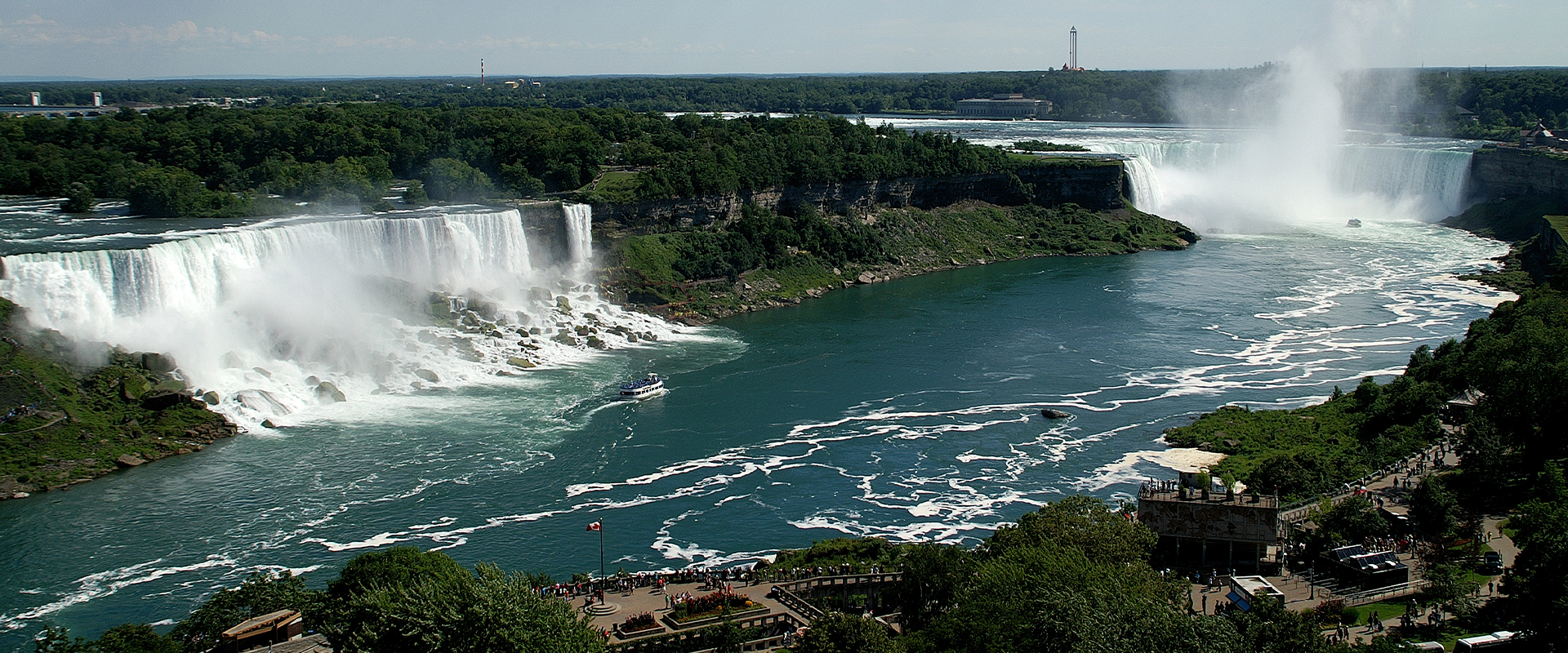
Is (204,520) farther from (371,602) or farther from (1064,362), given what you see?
(1064,362)

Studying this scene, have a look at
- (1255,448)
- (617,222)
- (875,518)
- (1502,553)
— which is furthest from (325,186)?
(1502,553)

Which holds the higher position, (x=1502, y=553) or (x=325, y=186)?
(x=325, y=186)

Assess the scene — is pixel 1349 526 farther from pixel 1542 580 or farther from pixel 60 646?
pixel 60 646

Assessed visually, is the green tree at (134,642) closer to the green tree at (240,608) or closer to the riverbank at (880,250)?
the green tree at (240,608)

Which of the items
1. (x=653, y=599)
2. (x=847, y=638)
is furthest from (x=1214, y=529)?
(x=653, y=599)

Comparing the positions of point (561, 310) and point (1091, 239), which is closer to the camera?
point (561, 310)

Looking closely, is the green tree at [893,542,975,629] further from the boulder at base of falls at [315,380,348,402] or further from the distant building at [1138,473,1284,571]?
the boulder at base of falls at [315,380,348,402]
